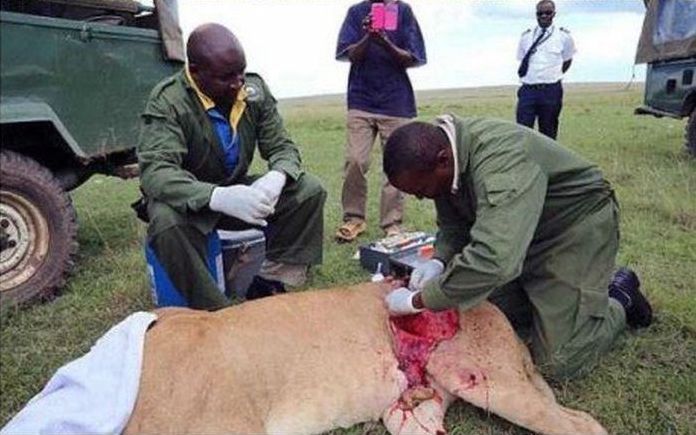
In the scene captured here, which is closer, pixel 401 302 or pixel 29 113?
pixel 401 302

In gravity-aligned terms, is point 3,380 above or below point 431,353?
below

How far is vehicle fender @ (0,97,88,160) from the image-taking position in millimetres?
3398

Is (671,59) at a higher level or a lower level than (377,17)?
lower

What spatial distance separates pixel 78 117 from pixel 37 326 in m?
1.26

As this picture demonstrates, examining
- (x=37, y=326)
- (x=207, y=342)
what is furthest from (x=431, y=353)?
(x=37, y=326)

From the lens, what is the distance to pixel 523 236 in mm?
2609

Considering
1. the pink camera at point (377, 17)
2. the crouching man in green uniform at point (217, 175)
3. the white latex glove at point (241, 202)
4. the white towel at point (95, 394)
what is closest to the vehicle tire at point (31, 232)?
the crouching man in green uniform at point (217, 175)

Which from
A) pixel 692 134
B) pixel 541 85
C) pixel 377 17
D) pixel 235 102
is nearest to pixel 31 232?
pixel 235 102

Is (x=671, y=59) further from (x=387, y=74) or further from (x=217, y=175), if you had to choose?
(x=217, y=175)

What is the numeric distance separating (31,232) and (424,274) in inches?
90.4

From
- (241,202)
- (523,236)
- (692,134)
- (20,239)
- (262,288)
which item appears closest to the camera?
(523,236)

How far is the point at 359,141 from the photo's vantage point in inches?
214

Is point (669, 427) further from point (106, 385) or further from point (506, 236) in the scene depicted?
point (106, 385)

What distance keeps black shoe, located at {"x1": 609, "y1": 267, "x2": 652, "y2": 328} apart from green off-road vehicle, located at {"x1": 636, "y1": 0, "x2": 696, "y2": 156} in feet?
18.8
